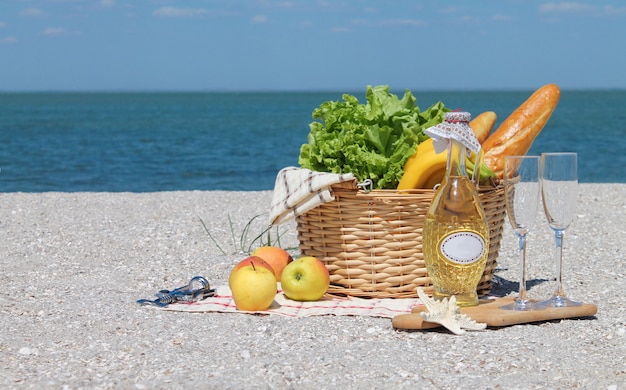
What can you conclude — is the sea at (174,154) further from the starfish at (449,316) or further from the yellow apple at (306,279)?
the starfish at (449,316)

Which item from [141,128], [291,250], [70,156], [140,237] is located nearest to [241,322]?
[291,250]

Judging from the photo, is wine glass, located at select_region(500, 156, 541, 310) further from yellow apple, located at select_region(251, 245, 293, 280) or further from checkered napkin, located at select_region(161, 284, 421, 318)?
yellow apple, located at select_region(251, 245, 293, 280)

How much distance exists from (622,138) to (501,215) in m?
31.1

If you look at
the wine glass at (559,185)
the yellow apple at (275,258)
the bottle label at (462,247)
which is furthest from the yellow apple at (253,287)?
the wine glass at (559,185)

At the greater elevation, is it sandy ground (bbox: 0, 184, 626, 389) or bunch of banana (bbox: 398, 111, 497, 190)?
bunch of banana (bbox: 398, 111, 497, 190)

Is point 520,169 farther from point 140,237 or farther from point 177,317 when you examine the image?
point 140,237

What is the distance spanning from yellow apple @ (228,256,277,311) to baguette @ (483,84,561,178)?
137cm

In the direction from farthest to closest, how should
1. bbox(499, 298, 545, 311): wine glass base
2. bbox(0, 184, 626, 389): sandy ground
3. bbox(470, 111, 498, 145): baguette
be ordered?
bbox(470, 111, 498, 145): baguette → bbox(499, 298, 545, 311): wine glass base → bbox(0, 184, 626, 389): sandy ground

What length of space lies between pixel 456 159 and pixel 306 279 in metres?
1.05

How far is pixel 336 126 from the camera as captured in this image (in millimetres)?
4781

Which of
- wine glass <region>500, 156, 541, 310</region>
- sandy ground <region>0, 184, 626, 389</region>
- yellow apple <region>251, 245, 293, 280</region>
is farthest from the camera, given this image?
yellow apple <region>251, 245, 293, 280</region>

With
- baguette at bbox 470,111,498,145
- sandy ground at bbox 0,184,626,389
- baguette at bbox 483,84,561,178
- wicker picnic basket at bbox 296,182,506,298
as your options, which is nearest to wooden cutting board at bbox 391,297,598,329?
sandy ground at bbox 0,184,626,389

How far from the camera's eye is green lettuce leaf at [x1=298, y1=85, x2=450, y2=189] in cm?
453

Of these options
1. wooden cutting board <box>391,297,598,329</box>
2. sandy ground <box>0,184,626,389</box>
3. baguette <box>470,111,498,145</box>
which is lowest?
sandy ground <box>0,184,626,389</box>
